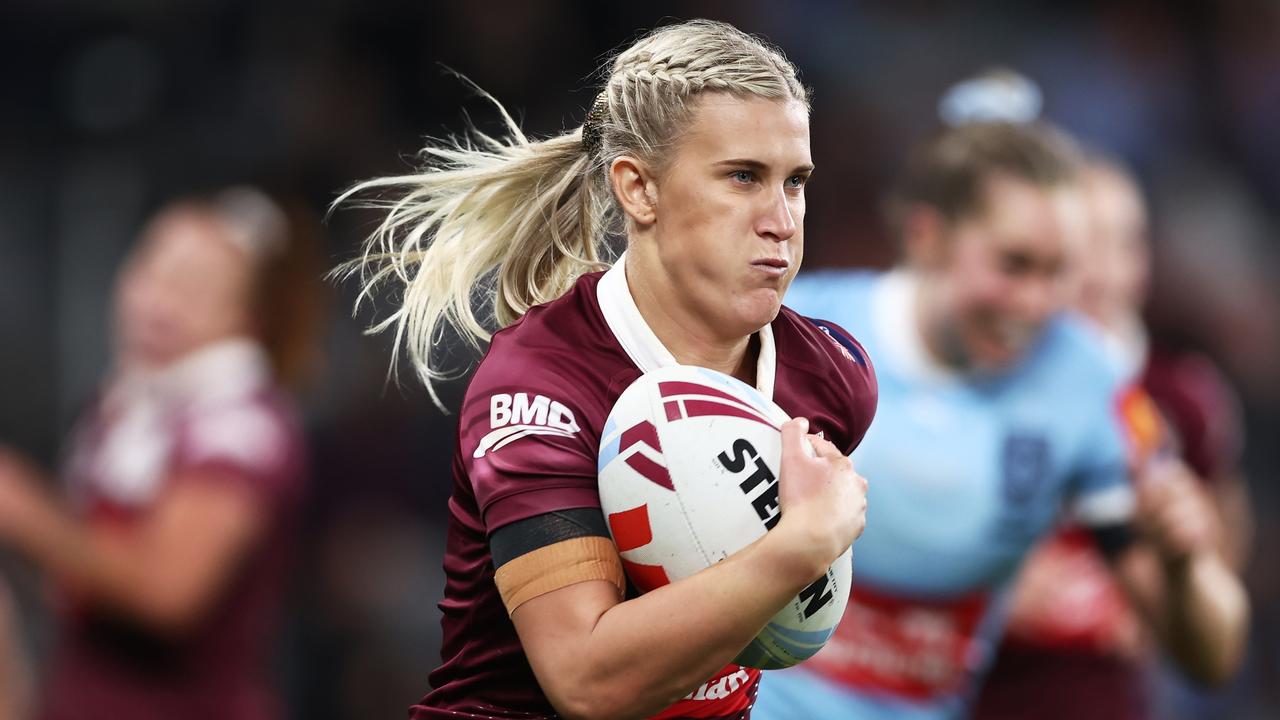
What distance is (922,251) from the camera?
4.59 meters

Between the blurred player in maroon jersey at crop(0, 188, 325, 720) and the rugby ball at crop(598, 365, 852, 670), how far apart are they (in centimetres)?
288

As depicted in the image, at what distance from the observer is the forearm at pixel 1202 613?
13.8 ft

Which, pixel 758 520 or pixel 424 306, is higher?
pixel 424 306

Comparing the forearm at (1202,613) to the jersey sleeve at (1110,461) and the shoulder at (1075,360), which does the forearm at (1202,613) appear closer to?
the jersey sleeve at (1110,461)

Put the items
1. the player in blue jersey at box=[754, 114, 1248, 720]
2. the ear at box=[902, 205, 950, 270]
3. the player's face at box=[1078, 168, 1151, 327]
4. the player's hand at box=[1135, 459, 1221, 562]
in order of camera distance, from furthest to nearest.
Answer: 1. the player's face at box=[1078, 168, 1151, 327]
2. the ear at box=[902, 205, 950, 270]
3. the player in blue jersey at box=[754, 114, 1248, 720]
4. the player's hand at box=[1135, 459, 1221, 562]

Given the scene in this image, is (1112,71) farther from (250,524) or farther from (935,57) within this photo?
(250,524)

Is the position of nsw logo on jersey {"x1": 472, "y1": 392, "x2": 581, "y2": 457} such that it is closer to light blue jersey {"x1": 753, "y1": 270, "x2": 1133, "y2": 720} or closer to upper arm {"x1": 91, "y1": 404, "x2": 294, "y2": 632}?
light blue jersey {"x1": 753, "y1": 270, "x2": 1133, "y2": 720}

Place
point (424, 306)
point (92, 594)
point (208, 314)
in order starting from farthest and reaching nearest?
1. point (208, 314)
2. point (92, 594)
3. point (424, 306)

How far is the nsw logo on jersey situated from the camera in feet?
7.49

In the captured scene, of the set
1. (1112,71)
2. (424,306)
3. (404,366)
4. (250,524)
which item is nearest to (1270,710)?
(1112,71)

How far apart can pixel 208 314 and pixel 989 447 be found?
2.46 m

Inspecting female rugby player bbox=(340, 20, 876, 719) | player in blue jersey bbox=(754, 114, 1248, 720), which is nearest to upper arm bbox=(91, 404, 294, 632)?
player in blue jersey bbox=(754, 114, 1248, 720)

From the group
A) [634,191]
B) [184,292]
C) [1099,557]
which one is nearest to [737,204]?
[634,191]

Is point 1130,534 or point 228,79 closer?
point 1130,534
